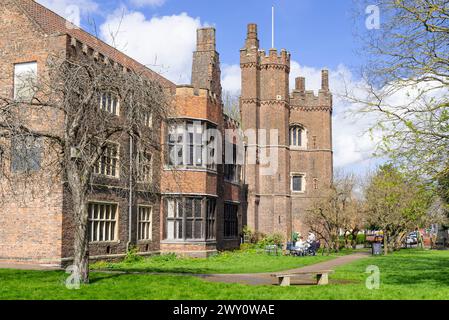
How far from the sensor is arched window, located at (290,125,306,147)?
155 ft

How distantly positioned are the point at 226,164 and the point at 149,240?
9173mm

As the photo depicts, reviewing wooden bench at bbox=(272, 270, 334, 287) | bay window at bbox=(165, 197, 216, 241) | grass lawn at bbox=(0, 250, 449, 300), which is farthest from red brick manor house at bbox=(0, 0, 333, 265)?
wooden bench at bbox=(272, 270, 334, 287)

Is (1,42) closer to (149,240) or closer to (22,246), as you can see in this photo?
(22,246)

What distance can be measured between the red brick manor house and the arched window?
2138 millimetres

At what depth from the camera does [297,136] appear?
155ft

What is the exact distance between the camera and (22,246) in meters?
19.8

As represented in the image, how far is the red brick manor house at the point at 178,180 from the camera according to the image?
19875 mm

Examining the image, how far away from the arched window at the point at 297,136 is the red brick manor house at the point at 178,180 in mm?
2138

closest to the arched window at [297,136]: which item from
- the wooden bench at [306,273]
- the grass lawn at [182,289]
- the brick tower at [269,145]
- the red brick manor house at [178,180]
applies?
the brick tower at [269,145]

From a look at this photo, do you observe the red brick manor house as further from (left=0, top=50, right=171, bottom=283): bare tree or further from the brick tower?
(left=0, top=50, right=171, bottom=283): bare tree

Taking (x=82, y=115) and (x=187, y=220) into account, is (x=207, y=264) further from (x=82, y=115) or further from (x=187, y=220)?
(x=82, y=115)

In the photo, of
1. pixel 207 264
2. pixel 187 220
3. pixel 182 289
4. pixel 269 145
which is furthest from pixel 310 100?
pixel 182 289

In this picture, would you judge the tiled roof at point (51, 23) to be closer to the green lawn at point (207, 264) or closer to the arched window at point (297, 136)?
the green lawn at point (207, 264)
